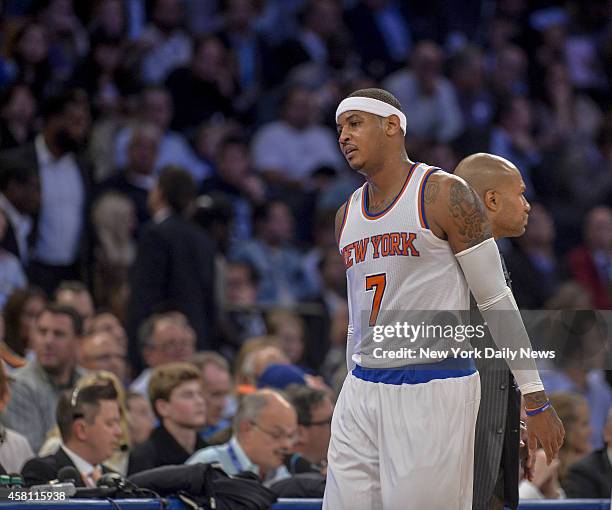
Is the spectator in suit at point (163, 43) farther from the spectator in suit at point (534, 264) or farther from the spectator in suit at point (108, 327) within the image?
the spectator in suit at point (108, 327)

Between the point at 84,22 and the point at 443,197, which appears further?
the point at 84,22

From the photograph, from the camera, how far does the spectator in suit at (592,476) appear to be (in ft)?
21.7

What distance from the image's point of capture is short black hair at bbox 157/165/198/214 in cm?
918

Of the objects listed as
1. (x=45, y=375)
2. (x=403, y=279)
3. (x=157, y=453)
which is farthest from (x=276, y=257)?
(x=403, y=279)

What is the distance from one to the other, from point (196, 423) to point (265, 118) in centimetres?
673

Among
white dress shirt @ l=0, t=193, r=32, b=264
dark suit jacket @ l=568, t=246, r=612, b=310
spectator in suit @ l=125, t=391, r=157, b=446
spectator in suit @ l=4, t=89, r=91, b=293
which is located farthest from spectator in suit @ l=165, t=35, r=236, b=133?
spectator in suit @ l=125, t=391, r=157, b=446

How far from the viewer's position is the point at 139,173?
10.8 meters

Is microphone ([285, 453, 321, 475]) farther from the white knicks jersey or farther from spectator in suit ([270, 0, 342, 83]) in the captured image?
spectator in suit ([270, 0, 342, 83])

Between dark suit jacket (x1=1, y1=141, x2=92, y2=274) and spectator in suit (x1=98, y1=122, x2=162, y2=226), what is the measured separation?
0.25m

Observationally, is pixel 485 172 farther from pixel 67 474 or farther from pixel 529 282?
pixel 529 282

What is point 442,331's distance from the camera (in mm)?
4637

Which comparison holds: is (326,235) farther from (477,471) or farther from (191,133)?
(477,471)

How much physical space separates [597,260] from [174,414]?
655 centimetres

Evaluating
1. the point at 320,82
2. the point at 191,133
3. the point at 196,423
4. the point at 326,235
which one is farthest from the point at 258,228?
the point at 196,423
